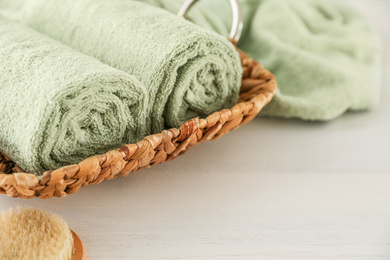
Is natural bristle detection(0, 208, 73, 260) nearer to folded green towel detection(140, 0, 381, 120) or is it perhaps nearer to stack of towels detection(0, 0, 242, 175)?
stack of towels detection(0, 0, 242, 175)

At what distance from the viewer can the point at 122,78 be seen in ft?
1.79

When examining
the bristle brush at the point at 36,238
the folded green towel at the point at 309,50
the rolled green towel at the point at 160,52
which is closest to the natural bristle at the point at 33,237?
the bristle brush at the point at 36,238

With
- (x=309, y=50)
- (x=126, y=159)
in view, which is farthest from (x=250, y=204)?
(x=309, y=50)

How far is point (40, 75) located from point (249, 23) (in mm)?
595

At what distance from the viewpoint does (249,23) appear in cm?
101

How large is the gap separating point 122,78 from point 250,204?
245mm

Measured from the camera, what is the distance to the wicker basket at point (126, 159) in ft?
1.55

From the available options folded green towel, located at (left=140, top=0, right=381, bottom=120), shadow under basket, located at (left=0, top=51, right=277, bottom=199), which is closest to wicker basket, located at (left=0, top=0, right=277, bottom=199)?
shadow under basket, located at (left=0, top=51, right=277, bottom=199)

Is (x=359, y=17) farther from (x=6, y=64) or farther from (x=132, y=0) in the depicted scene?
(x=6, y=64)

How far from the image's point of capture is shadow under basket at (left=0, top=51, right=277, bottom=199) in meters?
0.47

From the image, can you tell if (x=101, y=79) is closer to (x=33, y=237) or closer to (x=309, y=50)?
(x=33, y=237)

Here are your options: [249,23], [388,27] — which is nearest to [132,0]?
[249,23]

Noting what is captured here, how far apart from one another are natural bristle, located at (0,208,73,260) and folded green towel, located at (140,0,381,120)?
1.54 feet

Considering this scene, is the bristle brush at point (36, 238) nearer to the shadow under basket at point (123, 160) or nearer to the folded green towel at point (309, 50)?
the shadow under basket at point (123, 160)
